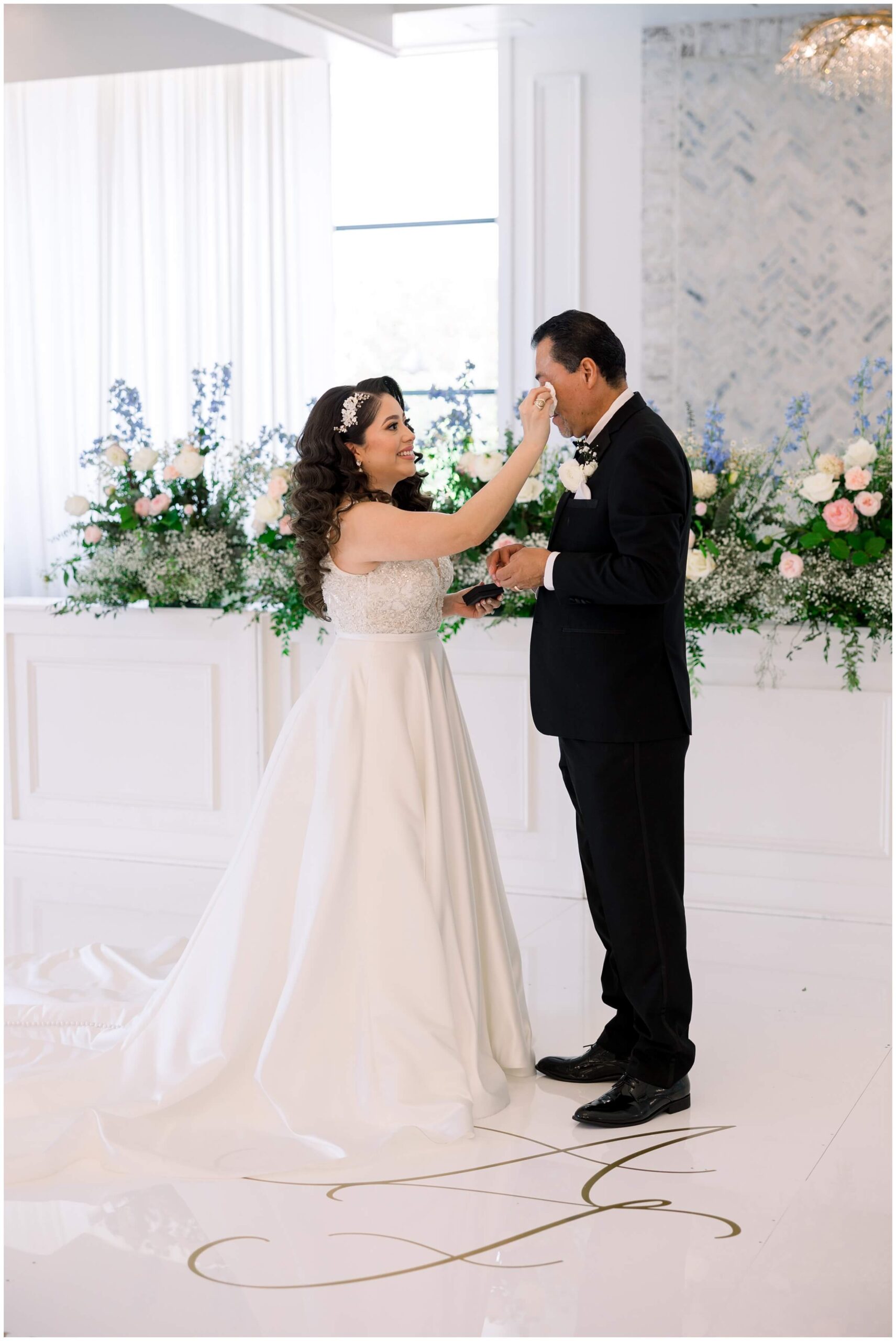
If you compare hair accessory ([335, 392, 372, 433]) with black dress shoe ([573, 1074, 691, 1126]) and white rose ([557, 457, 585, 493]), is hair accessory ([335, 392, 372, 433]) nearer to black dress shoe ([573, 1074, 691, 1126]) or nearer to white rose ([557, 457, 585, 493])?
white rose ([557, 457, 585, 493])

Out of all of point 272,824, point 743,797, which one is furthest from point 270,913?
point 743,797

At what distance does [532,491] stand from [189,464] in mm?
1477

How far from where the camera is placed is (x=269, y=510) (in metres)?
5.32

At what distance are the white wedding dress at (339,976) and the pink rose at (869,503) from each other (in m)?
1.76

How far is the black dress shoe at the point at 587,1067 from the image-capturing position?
3.57 metres

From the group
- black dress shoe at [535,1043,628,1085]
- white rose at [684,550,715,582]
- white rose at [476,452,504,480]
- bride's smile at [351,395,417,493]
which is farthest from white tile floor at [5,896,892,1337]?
white rose at [476,452,504,480]

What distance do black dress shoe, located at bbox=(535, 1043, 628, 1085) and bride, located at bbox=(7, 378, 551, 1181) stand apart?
65mm

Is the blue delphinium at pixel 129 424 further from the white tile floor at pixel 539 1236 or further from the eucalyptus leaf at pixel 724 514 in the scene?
the white tile floor at pixel 539 1236

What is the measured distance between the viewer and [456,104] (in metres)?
8.57

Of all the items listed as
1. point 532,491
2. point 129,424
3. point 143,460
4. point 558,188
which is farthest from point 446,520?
point 558,188

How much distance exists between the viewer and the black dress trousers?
3305 mm

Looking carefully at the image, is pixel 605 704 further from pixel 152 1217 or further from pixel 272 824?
pixel 152 1217

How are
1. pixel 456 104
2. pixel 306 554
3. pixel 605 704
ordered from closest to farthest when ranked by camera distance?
pixel 605 704 → pixel 306 554 → pixel 456 104

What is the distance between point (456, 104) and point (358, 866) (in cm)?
661
